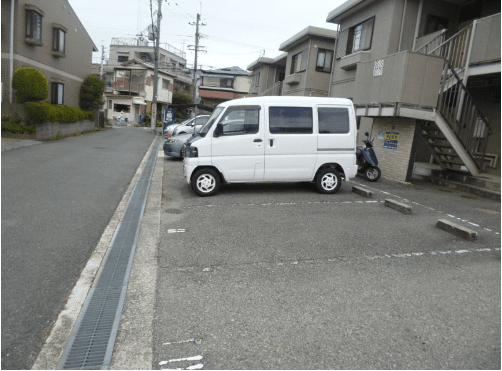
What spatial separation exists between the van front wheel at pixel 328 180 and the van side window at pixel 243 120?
1829 mm

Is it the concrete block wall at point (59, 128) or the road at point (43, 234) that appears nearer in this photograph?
the road at point (43, 234)

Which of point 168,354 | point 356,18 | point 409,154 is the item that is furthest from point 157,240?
point 356,18

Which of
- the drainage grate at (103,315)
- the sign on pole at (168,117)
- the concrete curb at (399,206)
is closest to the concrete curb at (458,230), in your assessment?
the concrete curb at (399,206)

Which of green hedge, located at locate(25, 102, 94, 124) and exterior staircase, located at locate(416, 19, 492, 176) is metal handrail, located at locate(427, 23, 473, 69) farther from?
green hedge, located at locate(25, 102, 94, 124)

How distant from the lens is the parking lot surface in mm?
2514

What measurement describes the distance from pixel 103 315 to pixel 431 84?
30.4 feet

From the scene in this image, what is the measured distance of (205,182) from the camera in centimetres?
735

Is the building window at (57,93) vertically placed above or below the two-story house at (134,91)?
below

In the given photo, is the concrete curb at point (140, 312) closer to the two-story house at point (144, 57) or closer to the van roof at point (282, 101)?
the van roof at point (282, 101)

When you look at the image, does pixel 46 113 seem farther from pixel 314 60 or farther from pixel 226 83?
pixel 226 83

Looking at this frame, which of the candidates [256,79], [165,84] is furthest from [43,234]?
[165,84]

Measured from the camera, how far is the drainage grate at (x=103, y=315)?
2398mm

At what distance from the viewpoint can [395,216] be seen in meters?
6.29

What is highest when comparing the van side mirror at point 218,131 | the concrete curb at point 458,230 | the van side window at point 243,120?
the van side window at point 243,120
